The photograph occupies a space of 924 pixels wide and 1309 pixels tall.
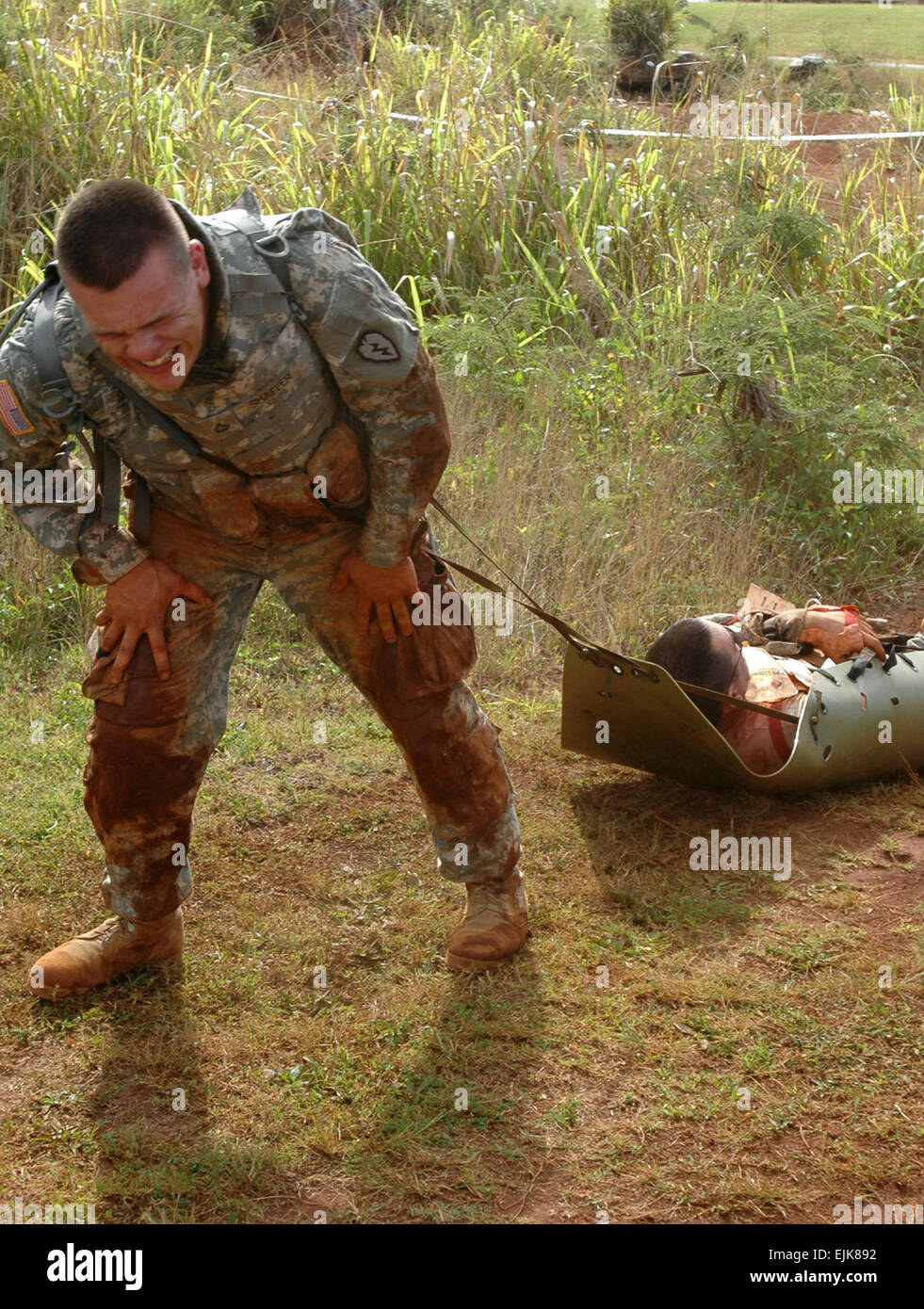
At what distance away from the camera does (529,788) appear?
4480 millimetres

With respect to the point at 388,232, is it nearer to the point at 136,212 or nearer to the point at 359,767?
the point at 359,767

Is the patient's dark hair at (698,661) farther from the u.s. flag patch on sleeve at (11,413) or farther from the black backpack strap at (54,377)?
the u.s. flag patch on sleeve at (11,413)

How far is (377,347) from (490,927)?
155 centimetres

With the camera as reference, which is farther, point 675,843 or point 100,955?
point 675,843

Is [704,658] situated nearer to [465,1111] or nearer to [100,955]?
[465,1111]

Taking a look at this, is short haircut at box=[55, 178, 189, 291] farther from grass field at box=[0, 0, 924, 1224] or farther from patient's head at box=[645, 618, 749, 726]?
patient's head at box=[645, 618, 749, 726]

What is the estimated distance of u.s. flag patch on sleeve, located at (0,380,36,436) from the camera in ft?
8.93

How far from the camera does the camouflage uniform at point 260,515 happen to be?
2.72 meters

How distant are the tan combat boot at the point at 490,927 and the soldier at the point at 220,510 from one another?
1 centimetres

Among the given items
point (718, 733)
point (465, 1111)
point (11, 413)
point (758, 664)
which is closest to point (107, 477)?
point (11, 413)

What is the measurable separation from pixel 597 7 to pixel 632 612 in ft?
36.2

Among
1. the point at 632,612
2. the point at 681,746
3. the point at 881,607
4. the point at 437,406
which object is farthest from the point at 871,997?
the point at 881,607


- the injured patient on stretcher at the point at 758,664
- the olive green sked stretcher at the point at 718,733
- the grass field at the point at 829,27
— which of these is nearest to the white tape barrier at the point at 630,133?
the injured patient on stretcher at the point at 758,664

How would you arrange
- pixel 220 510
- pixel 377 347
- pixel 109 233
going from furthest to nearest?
pixel 220 510 → pixel 377 347 → pixel 109 233
